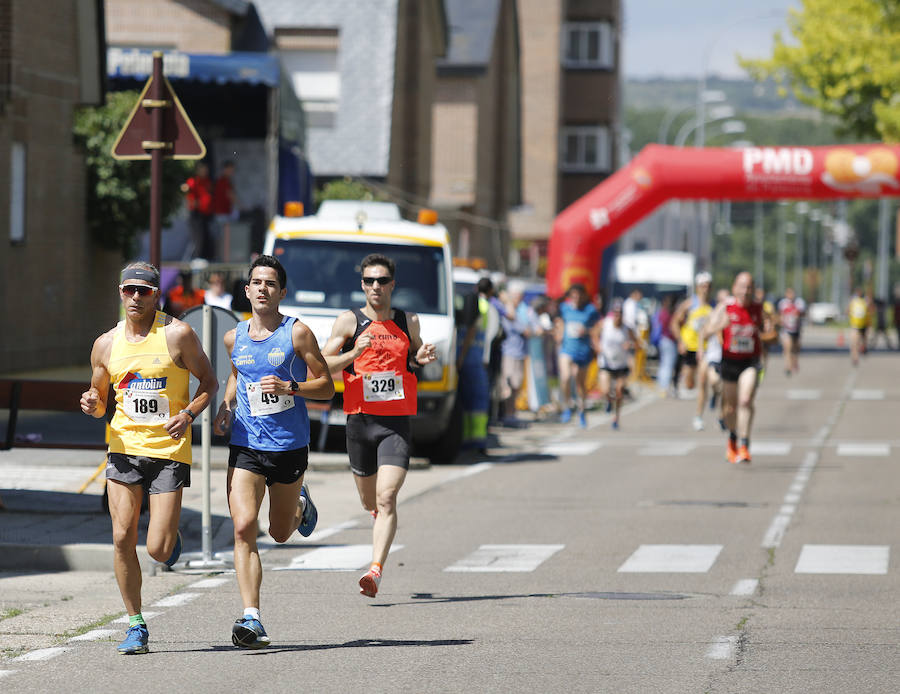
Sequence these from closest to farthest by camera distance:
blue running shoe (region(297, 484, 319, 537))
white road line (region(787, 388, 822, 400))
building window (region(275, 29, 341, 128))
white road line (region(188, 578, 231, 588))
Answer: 1. blue running shoe (region(297, 484, 319, 537))
2. white road line (region(188, 578, 231, 588))
3. white road line (region(787, 388, 822, 400))
4. building window (region(275, 29, 341, 128))

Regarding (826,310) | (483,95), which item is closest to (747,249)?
(826,310)

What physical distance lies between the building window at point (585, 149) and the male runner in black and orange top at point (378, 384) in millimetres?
56161

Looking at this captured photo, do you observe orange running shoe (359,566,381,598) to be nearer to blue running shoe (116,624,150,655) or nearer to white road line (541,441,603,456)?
blue running shoe (116,624,150,655)

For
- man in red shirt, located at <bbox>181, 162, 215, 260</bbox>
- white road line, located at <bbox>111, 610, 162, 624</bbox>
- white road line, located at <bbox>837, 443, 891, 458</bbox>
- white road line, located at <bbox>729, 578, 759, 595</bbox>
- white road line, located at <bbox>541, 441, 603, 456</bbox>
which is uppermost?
man in red shirt, located at <bbox>181, 162, 215, 260</bbox>

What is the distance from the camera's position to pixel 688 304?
26031 millimetres

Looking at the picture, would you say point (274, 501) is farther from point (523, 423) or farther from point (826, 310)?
point (826, 310)

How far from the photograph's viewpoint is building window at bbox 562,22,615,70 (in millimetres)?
65688

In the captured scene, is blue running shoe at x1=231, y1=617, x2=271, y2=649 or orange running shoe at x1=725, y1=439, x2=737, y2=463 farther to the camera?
orange running shoe at x1=725, y1=439, x2=737, y2=463

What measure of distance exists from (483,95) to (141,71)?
83.6 feet

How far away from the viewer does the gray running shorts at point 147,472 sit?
7906mm

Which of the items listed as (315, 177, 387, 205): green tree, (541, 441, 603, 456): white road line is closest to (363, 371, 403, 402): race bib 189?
(541, 441, 603, 456): white road line

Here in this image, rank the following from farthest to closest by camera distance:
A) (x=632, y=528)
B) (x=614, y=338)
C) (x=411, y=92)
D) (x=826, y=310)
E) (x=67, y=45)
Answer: (x=826, y=310), (x=411, y=92), (x=67, y=45), (x=614, y=338), (x=632, y=528)

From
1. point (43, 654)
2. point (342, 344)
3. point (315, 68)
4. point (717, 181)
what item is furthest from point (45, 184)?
point (43, 654)

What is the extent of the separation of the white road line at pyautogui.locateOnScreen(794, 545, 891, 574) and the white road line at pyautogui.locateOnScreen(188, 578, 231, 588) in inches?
136
